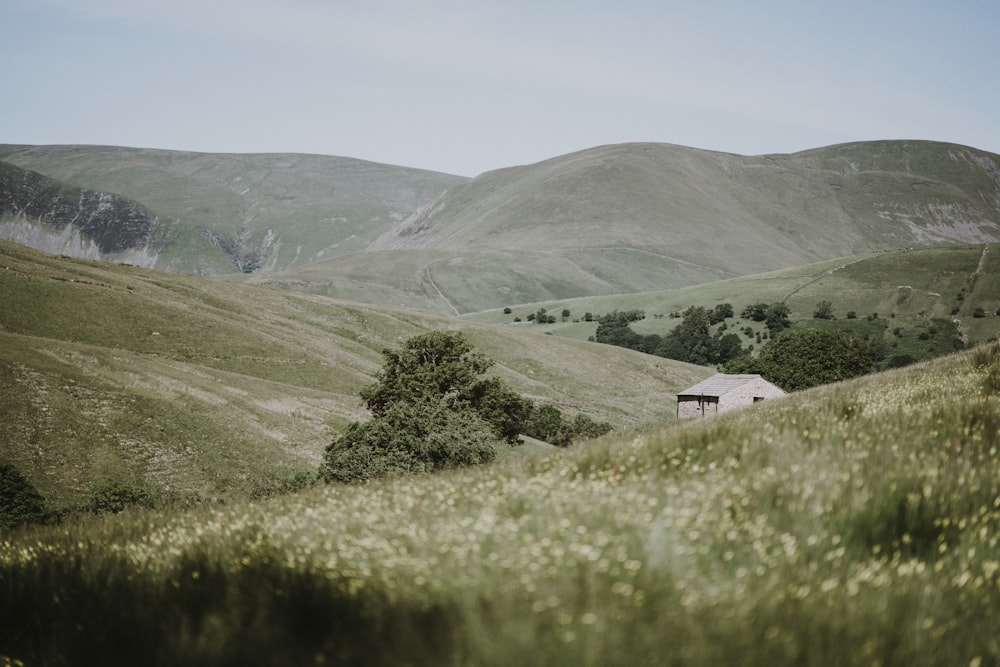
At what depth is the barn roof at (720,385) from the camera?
285 feet

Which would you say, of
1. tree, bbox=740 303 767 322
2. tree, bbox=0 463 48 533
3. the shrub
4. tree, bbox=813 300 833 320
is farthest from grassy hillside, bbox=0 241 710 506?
tree, bbox=813 300 833 320

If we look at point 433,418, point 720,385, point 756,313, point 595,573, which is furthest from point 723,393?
point 756,313

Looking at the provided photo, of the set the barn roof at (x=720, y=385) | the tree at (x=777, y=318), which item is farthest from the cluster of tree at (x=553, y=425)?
the tree at (x=777, y=318)

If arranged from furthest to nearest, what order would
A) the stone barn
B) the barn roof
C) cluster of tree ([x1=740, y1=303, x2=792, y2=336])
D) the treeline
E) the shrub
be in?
1. cluster of tree ([x1=740, y1=303, x2=792, y2=336])
2. the treeline
3. the barn roof
4. the stone barn
5. the shrub

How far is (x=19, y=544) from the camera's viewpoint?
713cm

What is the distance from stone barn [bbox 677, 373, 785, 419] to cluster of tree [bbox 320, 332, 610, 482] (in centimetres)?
1454

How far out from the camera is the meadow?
2801mm

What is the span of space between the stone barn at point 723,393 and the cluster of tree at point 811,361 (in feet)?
49.4

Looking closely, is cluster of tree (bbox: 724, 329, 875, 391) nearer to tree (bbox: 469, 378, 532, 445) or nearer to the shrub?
tree (bbox: 469, 378, 532, 445)

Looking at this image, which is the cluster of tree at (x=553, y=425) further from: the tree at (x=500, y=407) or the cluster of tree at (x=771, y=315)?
the cluster of tree at (x=771, y=315)

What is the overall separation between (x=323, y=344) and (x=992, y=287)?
192930 millimetres

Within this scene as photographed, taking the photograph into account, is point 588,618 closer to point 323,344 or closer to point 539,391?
point 323,344

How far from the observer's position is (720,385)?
290 feet

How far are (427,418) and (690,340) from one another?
493ft
